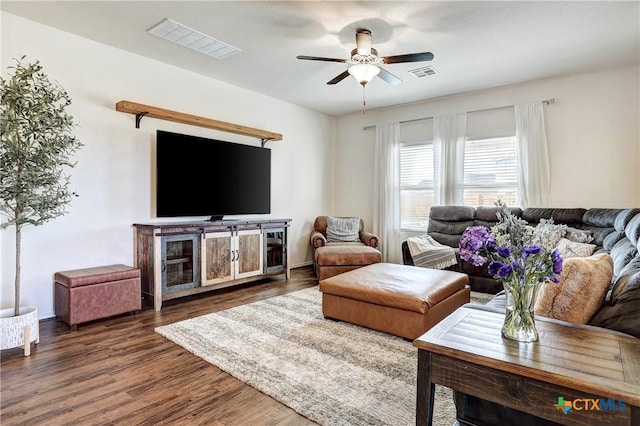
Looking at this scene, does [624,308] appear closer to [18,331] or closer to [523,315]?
[523,315]

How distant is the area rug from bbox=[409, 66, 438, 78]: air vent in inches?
120

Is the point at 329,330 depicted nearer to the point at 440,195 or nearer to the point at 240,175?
the point at 240,175

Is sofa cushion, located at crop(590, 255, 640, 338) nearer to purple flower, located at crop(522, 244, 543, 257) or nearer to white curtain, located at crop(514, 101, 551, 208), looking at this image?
purple flower, located at crop(522, 244, 543, 257)

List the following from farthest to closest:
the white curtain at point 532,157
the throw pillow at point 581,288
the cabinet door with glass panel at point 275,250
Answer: the cabinet door with glass panel at point 275,250 → the white curtain at point 532,157 → the throw pillow at point 581,288

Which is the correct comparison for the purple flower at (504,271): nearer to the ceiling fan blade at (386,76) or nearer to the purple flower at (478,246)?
the purple flower at (478,246)

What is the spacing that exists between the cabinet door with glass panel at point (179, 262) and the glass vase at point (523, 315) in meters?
3.24

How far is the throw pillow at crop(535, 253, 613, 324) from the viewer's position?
1569 mm

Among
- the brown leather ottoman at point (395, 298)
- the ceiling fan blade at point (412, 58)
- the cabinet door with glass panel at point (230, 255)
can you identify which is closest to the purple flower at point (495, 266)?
the brown leather ottoman at point (395, 298)

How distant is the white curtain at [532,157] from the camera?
4590 millimetres

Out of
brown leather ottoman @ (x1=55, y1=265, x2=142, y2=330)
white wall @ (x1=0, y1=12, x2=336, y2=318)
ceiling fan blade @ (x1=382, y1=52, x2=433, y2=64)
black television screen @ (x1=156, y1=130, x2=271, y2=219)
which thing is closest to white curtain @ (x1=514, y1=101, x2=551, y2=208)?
ceiling fan blade @ (x1=382, y1=52, x2=433, y2=64)

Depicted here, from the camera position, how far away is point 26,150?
8.75 feet

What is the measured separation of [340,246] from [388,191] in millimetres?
1497

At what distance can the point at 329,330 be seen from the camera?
2982mm

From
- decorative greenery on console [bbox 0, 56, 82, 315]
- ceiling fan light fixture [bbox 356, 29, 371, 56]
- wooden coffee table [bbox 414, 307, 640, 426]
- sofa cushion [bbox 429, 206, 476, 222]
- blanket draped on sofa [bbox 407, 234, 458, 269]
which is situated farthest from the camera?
sofa cushion [bbox 429, 206, 476, 222]
